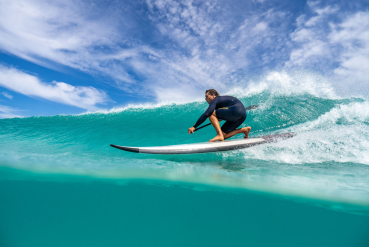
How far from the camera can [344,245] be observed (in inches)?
134

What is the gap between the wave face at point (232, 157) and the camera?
11.1ft

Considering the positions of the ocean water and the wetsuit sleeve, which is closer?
the ocean water

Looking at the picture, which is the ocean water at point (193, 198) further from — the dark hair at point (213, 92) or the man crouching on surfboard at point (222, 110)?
the dark hair at point (213, 92)

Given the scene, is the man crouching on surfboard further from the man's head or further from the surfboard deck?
the surfboard deck

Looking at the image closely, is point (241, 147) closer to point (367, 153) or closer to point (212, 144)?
point (212, 144)

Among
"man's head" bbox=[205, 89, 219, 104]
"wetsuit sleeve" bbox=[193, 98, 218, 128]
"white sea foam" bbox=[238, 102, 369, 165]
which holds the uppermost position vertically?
"man's head" bbox=[205, 89, 219, 104]

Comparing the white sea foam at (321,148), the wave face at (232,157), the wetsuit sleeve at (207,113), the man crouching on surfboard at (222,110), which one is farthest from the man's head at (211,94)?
the white sea foam at (321,148)

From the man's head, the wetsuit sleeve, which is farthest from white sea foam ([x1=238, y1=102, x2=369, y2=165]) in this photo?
the man's head

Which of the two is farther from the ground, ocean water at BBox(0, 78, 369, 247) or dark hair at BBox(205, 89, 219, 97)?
dark hair at BBox(205, 89, 219, 97)

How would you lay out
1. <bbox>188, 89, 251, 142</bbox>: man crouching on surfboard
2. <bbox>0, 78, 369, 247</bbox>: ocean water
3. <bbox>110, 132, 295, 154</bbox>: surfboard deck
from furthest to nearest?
<bbox>188, 89, 251, 142</bbox>: man crouching on surfboard, <bbox>110, 132, 295, 154</bbox>: surfboard deck, <bbox>0, 78, 369, 247</bbox>: ocean water

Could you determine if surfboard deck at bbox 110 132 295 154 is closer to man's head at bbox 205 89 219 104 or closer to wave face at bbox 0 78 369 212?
wave face at bbox 0 78 369 212

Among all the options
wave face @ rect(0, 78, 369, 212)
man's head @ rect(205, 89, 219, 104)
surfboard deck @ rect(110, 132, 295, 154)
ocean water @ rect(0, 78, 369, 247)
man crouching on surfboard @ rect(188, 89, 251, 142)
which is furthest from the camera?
man's head @ rect(205, 89, 219, 104)

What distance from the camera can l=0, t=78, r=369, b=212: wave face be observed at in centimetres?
338

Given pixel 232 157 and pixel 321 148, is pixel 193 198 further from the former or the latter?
pixel 321 148
